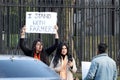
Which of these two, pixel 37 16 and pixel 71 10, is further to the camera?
pixel 71 10

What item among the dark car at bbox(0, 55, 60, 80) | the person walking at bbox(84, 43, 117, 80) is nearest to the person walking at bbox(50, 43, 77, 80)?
the person walking at bbox(84, 43, 117, 80)

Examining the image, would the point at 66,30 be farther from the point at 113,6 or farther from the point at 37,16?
the point at 37,16

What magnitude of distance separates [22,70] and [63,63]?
2295mm

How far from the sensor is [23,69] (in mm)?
7527

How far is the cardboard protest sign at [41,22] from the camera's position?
1166 centimetres

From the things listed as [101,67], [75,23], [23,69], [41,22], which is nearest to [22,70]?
[23,69]

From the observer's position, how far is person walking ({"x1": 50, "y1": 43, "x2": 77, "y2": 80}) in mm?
9641

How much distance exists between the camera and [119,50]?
47.7ft

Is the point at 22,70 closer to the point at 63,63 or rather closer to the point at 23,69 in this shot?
the point at 23,69

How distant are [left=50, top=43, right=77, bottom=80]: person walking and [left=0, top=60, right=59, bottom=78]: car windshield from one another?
1714 millimetres

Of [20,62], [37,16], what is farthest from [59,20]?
[20,62]

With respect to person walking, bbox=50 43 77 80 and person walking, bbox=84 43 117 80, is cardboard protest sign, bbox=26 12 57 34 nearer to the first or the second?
person walking, bbox=50 43 77 80

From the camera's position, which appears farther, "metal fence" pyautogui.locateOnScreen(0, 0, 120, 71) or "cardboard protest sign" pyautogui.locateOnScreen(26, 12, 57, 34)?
"metal fence" pyautogui.locateOnScreen(0, 0, 120, 71)

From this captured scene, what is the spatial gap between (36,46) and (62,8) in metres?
4.76
